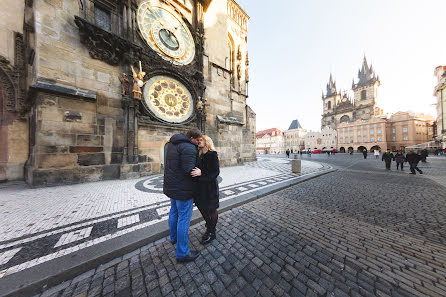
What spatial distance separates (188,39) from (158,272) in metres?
11.3

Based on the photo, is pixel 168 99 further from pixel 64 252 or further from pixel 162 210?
pixel 64 252

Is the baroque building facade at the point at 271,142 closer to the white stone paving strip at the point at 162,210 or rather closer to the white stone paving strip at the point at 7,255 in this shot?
the white stone paving strip at the point at 162,210

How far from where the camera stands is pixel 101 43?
5996mm

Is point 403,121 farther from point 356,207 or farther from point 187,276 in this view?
point 187,276

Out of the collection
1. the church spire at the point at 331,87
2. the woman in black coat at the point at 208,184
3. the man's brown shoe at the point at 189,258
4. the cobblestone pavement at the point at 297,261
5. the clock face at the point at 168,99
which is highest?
Result: the church spire at the point at 331,87

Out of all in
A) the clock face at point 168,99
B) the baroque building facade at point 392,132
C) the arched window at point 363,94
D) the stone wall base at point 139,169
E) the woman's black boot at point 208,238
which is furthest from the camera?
the arched window at point 363,94

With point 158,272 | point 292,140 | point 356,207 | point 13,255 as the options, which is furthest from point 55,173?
point 292,140

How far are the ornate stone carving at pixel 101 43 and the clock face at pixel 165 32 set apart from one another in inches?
61.6

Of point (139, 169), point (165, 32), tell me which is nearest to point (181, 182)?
point (139, 169)

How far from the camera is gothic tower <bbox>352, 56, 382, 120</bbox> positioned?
5544 cm

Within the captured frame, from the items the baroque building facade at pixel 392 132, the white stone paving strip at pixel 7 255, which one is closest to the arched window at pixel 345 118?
the baroque building facade at pixel 392 132

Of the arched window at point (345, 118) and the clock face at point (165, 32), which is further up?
the arched window at point (345, 118)

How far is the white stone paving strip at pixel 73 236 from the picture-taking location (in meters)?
2.09

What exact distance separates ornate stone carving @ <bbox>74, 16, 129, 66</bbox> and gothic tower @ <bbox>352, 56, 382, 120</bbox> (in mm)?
75692
